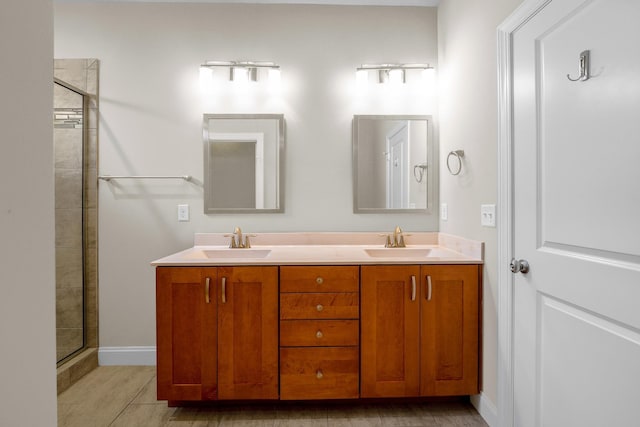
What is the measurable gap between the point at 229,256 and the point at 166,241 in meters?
0.52

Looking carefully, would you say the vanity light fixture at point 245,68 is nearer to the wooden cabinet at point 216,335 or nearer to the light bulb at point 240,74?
the light bulb at point 240,74

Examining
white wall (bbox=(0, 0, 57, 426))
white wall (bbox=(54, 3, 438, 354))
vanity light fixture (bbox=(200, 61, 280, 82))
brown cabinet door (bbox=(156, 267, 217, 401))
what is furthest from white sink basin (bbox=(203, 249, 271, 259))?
white wall (bbox=(0, 0, 57, 426))

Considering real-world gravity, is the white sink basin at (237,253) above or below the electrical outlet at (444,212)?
below

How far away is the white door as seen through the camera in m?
1.09

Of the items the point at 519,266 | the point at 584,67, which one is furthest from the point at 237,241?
the point at 584,67

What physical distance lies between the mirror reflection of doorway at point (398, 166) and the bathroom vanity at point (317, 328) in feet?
2.32

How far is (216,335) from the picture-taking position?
1.92 meters

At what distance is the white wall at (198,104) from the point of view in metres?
2.52

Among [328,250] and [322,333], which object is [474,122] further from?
[322,333]

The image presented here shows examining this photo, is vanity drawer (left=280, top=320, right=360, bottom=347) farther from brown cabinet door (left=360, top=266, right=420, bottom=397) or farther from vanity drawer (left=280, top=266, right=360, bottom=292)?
vanity drawer (left=280, top=266, right=360, bottom=292)

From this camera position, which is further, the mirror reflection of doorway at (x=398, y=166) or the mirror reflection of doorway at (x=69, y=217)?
the mirror reflection of doorway at (x=398, y=166)

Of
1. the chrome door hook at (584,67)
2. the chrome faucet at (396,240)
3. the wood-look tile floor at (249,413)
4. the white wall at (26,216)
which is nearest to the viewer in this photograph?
the white wall at (26,216)

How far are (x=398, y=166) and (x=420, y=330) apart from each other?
3.68ft

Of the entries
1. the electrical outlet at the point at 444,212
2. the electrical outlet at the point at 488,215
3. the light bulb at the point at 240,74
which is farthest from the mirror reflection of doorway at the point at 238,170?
the electrical outlet at the point at 488,215
